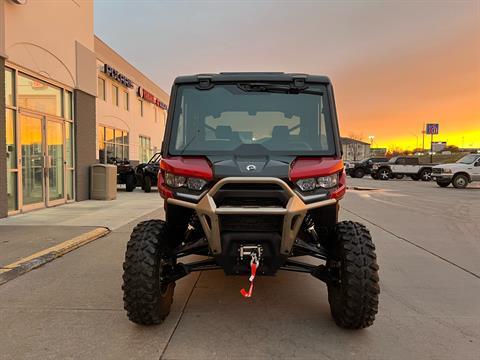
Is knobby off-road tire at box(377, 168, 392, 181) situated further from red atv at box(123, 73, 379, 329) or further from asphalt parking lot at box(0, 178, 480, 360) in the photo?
red atv at box(123, 73, 379, 329)

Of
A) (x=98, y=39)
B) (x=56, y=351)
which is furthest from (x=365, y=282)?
(x=98, y=39)

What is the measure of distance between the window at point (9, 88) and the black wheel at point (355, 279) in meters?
8.94

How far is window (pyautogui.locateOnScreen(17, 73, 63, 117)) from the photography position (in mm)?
9953

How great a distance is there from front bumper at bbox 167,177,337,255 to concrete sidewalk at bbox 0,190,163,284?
318 cm

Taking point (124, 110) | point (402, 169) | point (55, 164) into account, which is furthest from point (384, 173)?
point (55, 164)

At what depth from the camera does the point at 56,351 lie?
124 inches

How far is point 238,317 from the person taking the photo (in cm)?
388

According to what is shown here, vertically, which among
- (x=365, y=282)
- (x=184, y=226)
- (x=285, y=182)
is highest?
(x=285, y=182)

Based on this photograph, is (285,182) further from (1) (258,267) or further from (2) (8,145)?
(2) (8,145)

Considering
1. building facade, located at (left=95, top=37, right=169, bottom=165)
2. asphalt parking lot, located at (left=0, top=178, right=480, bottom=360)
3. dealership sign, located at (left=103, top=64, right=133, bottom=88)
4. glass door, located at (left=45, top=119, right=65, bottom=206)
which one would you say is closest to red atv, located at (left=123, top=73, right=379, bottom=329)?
asphalt parking lot, located at (left=0, top=178, right=480, bottom=360)

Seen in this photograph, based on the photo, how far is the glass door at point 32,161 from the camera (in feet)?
33.0

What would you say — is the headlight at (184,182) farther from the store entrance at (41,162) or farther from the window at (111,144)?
the window at (111,144)

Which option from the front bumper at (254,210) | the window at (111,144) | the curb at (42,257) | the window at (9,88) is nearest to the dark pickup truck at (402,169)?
the window at (111,144)

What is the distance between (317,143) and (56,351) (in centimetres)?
285
